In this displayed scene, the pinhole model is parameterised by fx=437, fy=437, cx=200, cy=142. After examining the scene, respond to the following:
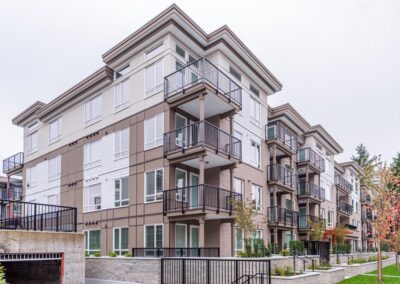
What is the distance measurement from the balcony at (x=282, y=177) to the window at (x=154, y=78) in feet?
37.4

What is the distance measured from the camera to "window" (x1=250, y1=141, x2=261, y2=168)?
29.7 meters

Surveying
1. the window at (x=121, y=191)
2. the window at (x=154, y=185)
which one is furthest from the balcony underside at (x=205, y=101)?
the window at (x=121, y=191)

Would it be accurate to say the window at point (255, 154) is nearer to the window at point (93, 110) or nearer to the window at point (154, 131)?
the window at point (154, 131)

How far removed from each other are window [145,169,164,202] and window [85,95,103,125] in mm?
7115

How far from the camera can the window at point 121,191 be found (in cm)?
2523

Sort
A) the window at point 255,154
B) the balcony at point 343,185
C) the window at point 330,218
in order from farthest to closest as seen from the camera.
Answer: the balcony at point 343,185
the window at point 330,218
the window at point 255,154

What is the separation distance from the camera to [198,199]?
22.2 m


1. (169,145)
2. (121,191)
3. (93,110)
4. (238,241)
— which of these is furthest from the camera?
(93,110)

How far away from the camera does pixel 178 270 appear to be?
59.5 feet

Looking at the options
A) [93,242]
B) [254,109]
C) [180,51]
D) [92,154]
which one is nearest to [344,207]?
[254,109]

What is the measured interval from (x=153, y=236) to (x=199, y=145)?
552cm

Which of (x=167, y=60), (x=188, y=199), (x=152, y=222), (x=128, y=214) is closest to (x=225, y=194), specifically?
(x=188, y=199)

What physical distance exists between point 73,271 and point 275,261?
8.48m

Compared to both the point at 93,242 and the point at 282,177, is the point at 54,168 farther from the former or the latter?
the point at 282,177
